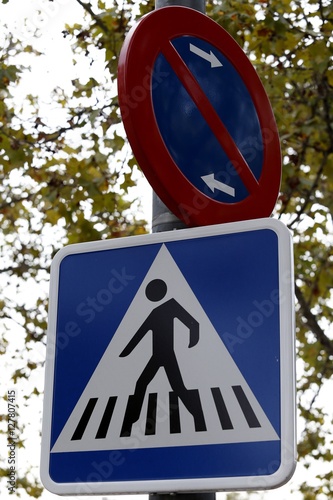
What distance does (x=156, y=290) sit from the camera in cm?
187

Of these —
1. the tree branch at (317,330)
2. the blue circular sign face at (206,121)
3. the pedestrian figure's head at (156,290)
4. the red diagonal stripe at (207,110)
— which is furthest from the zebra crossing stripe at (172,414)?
the tree branch at (317,330)

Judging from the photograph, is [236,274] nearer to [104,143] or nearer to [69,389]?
[69,389]

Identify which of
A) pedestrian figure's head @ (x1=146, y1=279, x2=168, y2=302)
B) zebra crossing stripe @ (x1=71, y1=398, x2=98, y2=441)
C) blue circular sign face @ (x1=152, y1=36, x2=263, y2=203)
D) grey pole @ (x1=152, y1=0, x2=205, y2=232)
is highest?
blue circular sign face @ (x1=152, y1=36, x2=263, y2=203)

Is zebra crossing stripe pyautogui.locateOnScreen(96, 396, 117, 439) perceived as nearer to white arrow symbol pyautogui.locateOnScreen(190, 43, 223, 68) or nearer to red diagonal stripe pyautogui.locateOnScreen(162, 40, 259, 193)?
red diagonal stripe pyautogui.locateOnScreen(162, 40, 259, 193)

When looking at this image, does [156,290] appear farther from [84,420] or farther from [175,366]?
[84,420]

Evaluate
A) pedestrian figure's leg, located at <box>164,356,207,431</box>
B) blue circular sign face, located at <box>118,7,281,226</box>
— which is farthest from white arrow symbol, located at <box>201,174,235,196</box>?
pedestrian figure's leg, located at <box>164,356,207,431</box>

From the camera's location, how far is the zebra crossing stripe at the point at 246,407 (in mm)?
1665

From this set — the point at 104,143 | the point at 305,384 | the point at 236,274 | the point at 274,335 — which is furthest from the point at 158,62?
the point at 305,384

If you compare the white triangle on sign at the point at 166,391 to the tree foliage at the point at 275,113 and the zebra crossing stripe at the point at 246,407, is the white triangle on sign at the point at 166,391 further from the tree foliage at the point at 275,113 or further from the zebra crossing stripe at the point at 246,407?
the tree foliage at the point at 275,113

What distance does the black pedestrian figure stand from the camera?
5.67 ft

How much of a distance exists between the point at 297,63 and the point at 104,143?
144cm

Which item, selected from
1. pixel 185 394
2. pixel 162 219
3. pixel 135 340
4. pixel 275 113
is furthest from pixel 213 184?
pixel 275 113

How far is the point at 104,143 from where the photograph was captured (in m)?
6.11

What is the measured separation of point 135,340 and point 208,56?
0.77 meters
